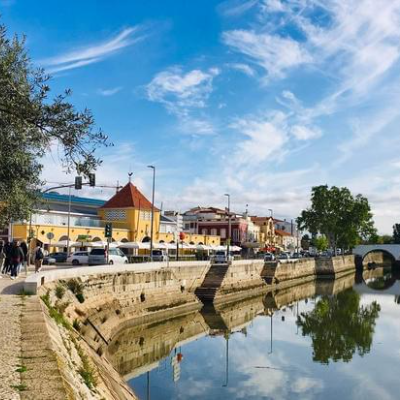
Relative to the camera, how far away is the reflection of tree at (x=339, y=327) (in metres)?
25.4

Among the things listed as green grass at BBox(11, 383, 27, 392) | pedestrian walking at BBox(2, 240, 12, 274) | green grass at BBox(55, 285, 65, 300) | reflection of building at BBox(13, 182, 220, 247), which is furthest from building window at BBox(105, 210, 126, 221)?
green grass at BBox(11, 383, 27, 392)

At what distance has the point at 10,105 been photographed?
1095 centimetres

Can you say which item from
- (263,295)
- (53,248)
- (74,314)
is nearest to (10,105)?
(74,314)

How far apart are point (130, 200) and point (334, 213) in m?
38.9

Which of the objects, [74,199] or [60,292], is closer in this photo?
[60,292]

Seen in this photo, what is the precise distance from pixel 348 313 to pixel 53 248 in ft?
95.4

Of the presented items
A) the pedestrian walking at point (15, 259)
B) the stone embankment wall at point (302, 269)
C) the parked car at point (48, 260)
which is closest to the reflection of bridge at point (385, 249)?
the stone embankment wall at point (302, 269)

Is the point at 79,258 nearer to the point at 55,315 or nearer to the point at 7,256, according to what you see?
the point at 7,256

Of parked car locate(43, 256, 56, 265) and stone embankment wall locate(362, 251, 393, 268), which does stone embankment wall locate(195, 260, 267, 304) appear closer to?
parked car locate(43, 256, 56, 265)

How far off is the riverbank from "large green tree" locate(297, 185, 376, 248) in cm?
3984

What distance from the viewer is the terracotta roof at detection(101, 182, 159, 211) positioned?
65.2 meters

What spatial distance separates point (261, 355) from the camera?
920 inches

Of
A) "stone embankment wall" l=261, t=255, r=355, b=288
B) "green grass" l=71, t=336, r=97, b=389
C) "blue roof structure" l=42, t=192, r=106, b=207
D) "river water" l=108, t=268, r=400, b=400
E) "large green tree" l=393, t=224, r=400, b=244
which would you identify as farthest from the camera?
"large green tree" l=393, t=224, r=400, b=244

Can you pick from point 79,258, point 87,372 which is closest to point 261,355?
point 87,372
